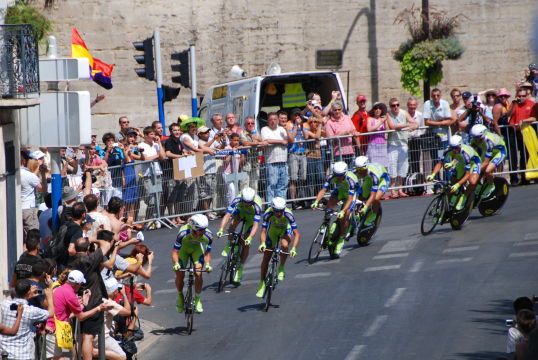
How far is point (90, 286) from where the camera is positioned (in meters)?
12.2

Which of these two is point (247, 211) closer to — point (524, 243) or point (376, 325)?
point (376, 325)

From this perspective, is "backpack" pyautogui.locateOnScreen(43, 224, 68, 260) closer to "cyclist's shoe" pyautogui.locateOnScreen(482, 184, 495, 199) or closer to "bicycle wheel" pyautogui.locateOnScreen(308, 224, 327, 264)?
"bicycle wheel" pyautogui.locateOnScreen(308, 224, 327, 264)

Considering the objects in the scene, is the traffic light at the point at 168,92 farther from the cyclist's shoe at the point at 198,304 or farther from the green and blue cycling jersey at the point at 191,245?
the cyclist's shoe at the point at 198,304

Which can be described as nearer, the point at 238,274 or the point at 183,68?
the point at 238,274

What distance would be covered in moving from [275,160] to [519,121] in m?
4.92

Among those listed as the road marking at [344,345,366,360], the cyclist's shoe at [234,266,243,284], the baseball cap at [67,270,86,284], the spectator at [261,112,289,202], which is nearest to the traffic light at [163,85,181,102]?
the spectator at [261,112,289,202]

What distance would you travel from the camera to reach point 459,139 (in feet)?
61.3

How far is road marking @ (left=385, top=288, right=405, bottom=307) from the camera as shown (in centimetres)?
1463

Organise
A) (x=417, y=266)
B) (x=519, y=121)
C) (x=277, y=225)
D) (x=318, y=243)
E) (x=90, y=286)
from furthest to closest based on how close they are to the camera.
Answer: (x=519, y=121) < (x=318, y=243) < (x=417, y=266) < (x=277, y=225) < (x=90, y=286)

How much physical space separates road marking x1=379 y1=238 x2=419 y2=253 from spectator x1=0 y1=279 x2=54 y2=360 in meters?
7.66

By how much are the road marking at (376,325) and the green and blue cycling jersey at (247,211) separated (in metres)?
3.26

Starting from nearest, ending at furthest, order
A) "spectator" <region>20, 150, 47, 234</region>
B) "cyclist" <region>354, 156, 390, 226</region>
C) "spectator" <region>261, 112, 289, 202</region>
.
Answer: "spectator" <region>20, 150, 47, 234</region> < "cyclist" <region>354, 156, 390, 226</region> < "spectator" <region>261, 112, 289, 202</region>

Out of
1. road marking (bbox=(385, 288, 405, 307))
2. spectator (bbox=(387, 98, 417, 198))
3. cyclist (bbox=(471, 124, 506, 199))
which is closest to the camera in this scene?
road marking (bbox=(385, 288, 405, 307))

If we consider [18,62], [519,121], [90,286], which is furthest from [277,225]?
[519,121]
